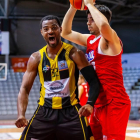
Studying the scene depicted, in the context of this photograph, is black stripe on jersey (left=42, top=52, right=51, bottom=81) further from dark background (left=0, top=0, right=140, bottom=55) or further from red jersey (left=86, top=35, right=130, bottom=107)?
dark background (left=0, top=0, right=140, bottom=55)

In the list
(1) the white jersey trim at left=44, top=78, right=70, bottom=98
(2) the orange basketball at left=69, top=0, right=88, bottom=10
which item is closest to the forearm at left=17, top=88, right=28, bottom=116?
(1) the white jersey trim at left=44, top=78, right=70, bottom=98

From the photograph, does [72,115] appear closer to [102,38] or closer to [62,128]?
Answer: [62,128]

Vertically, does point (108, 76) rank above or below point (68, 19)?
below

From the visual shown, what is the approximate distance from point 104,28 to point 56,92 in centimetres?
74

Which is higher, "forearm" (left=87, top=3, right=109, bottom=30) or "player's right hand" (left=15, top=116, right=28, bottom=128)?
"forearm" (left=87, top=3, right=109, bottom=30)

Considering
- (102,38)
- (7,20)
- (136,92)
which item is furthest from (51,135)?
(7,20)

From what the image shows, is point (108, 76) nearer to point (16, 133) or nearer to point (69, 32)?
point (69, 32)

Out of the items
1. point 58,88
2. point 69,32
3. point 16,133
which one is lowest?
point 16,133

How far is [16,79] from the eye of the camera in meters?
14.9

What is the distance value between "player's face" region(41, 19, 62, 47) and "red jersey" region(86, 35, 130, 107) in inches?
16.3

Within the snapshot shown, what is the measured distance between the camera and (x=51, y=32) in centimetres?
271

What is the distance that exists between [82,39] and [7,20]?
513 inches

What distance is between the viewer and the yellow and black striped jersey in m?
2.66

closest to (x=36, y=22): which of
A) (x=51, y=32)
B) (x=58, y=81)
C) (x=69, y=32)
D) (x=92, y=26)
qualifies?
(x=69, y=32)
